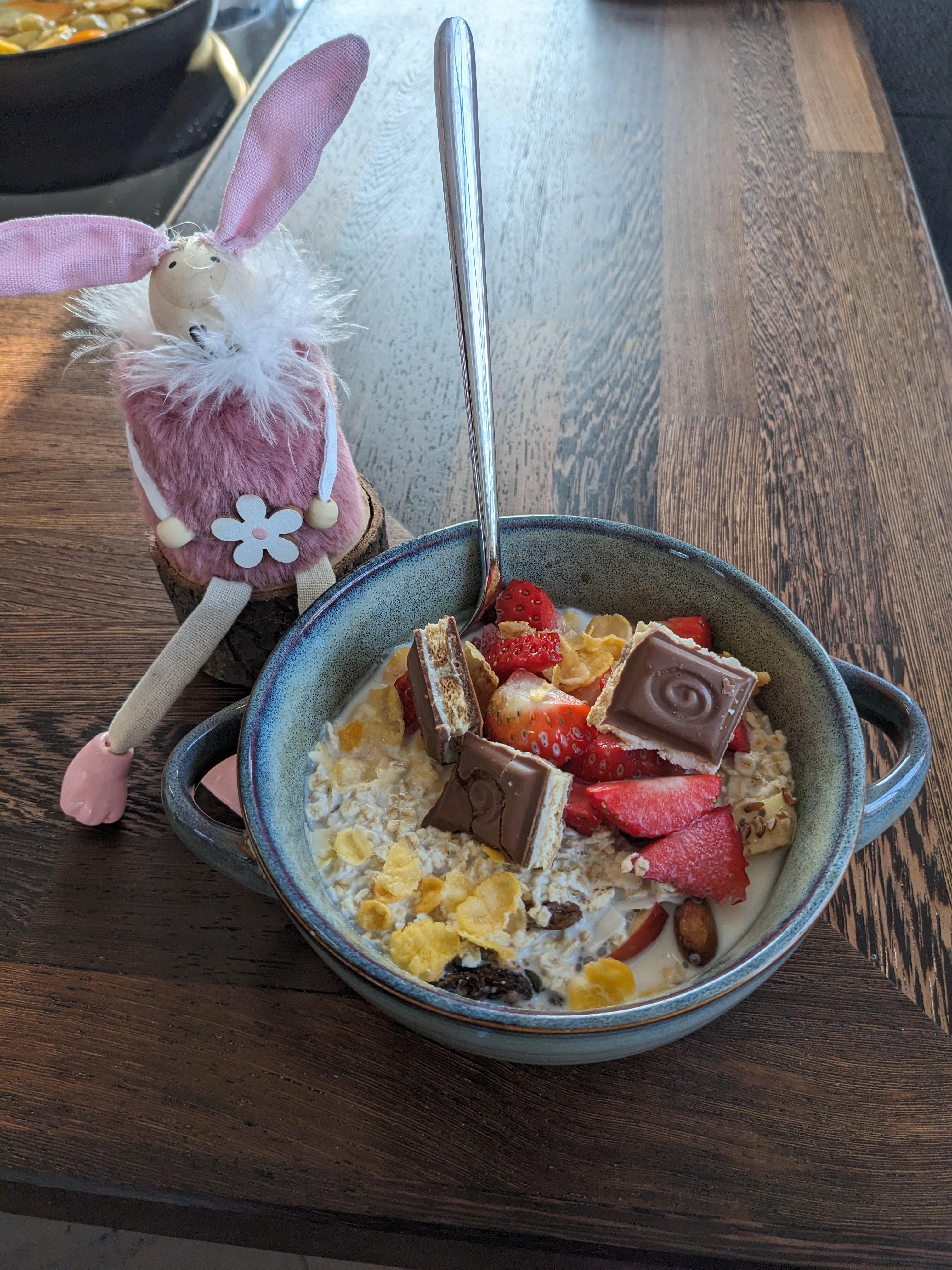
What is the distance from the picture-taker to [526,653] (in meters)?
0.68

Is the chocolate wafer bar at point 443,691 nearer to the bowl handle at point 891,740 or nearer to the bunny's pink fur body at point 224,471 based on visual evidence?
the bunny's pink fur body at point 224,471

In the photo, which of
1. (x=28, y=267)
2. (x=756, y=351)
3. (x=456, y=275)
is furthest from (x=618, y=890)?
(x=756, y=351)

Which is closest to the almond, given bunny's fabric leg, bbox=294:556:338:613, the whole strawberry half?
the whole strawberry half

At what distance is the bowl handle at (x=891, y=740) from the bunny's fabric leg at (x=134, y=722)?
42 centimetres

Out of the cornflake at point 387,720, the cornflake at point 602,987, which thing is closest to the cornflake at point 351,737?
the cornflake at point 387,720

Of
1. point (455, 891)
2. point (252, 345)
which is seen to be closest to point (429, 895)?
point (455, 891)

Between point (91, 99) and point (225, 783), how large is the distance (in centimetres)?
92

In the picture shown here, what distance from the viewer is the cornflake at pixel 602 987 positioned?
549mm

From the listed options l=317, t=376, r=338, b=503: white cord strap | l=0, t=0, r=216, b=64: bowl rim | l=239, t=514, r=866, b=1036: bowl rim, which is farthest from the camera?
l=0, t=0, r=216, b=64: bowl rim

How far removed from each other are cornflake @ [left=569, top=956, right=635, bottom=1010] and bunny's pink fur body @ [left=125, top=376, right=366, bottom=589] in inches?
13.3

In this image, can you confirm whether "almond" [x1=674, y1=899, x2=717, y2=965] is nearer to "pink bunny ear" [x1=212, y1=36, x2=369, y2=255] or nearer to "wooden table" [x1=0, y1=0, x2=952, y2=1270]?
"wooden table" [x1=0, y1=0, x2=952, y2=1270]

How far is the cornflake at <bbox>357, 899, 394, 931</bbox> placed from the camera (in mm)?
572

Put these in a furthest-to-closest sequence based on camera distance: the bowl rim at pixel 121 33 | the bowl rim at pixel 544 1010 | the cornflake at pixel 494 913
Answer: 1. the bowl rim at pixel 121 33
2. the cornflake at pixel 494 913
3. the bowl rim at pixel 544 1010

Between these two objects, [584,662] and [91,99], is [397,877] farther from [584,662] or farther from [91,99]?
[91,99]
